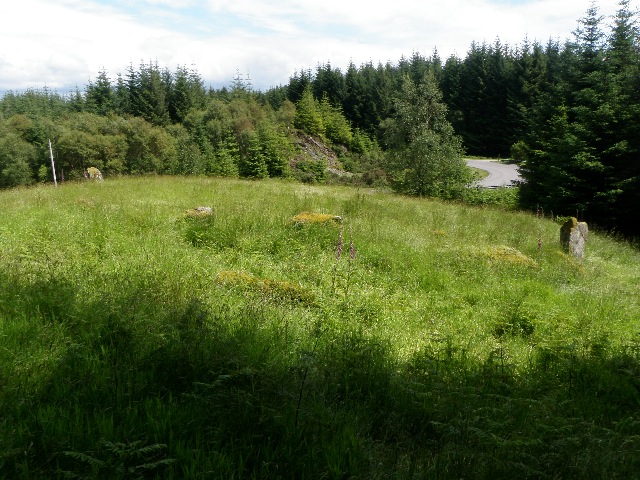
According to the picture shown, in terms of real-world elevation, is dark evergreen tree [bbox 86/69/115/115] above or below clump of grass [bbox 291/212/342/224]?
above

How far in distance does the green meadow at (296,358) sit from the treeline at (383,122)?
1682cm

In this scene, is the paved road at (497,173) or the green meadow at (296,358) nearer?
the green meadow at (296,358)

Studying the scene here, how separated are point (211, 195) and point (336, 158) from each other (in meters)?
62.1

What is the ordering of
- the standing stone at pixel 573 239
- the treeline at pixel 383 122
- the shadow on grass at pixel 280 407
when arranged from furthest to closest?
1. the treeline at pixel 383 122
2. the standing stone at pixel 573 239
3. the shadow on grass at pixel 280 407

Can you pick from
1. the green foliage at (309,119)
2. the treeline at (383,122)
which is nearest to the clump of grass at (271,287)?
the treeline at (383,122)

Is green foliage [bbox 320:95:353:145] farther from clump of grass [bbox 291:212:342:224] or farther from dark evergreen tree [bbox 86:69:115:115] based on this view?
clump of grass [bbox 291:212:342:224]

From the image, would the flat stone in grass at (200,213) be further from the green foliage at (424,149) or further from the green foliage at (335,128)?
the green foliage at (335,128)

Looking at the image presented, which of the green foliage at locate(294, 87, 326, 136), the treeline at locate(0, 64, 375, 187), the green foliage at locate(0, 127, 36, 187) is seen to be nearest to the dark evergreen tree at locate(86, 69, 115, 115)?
the treeline at locate(0, 64, 375, 187)

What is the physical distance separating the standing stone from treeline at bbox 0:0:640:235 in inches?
454

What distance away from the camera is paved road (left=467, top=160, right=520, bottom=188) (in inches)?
1818

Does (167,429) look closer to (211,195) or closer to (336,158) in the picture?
(211,195)

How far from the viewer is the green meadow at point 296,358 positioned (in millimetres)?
2723

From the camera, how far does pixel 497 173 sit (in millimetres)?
53281

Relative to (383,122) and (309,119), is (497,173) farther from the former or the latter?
(309,119)
